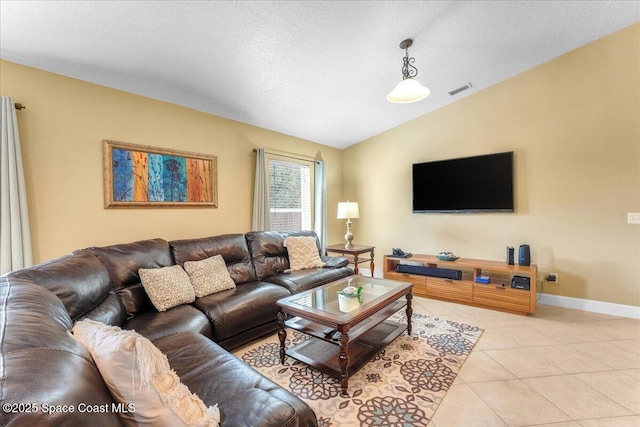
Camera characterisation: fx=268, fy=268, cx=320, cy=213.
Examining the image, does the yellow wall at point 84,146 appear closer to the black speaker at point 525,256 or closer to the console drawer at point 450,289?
the console drawer at point 450,289

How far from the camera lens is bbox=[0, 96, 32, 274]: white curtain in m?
2.01

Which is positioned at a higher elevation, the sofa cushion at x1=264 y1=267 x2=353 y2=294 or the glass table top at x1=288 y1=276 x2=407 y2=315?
the glass table top at x1=288 y1=276 x2=407 y2=315

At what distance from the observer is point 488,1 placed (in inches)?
87.6

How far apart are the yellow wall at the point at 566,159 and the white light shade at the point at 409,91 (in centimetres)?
190

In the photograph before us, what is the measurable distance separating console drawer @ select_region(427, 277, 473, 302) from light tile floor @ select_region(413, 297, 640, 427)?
0.47 metres

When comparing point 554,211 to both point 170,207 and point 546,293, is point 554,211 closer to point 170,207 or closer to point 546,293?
point 546,293

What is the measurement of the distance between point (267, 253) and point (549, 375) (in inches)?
111

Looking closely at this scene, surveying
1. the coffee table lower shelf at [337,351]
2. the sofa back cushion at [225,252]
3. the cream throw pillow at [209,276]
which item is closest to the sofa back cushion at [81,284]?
the cream throw pillow at [209,276]

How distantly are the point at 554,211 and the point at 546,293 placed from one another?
1.02 m

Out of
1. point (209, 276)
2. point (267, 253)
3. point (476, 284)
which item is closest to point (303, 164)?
point (267, 253)

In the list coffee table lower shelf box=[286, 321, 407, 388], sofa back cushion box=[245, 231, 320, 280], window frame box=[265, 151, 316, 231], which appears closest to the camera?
coffee table lower shelf box=[286, 321, 407, 388]

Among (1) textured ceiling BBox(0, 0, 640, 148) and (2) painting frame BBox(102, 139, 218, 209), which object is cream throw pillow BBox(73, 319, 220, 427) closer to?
(1) textured ceiling BBox(0, 0, 640, 148)

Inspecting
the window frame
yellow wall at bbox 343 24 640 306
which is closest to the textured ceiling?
yellow wall at bbox 343 24 640 306

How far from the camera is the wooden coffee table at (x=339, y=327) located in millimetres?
1836
